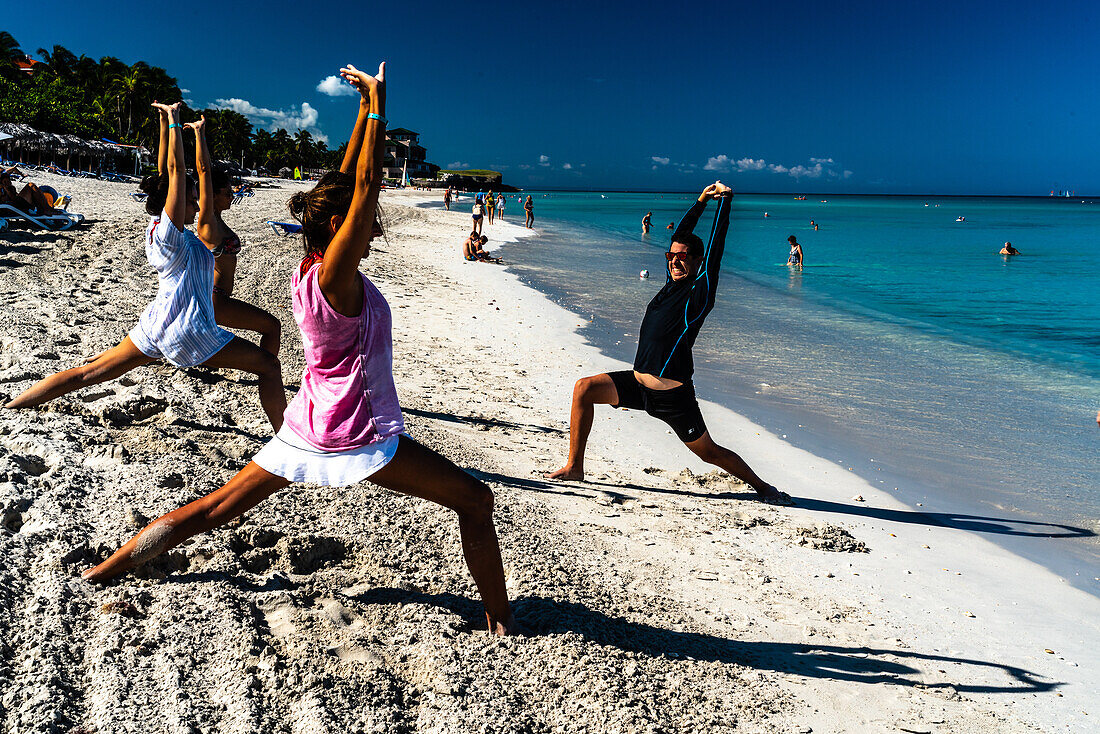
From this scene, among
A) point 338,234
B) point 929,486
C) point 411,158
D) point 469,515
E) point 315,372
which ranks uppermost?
point 411,158

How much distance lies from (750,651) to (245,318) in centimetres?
403

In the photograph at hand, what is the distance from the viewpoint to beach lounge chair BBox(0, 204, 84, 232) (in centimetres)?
1418

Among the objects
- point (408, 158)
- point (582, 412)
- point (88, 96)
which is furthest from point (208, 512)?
point (408, 158)

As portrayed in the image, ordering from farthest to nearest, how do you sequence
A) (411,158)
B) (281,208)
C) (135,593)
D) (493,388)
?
1. (411,158)
2. (281,208)
3. (493,388)
4. (135,593)

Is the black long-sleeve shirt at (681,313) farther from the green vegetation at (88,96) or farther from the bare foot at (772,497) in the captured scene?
the green vegetation at (88,96)

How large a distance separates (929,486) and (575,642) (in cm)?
379

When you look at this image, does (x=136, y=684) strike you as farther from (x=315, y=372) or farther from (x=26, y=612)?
(x=315, y=372)

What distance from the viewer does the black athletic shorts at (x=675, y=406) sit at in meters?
4.61

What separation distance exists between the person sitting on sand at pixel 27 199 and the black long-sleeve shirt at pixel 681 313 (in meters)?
15.3

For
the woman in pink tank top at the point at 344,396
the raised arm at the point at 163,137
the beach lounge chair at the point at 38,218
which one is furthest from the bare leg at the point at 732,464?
the beach lounge chair at the point at 38,218

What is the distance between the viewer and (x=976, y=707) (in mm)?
2922

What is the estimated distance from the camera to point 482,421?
6.08m

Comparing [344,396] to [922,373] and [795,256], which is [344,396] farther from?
[795,256]

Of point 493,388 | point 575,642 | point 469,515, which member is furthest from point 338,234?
point 493,388
